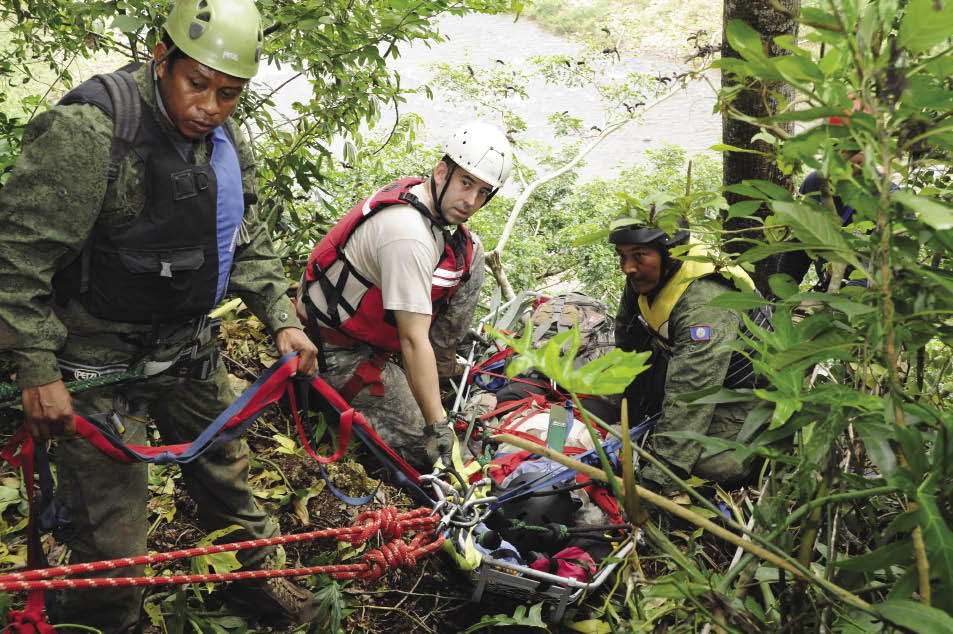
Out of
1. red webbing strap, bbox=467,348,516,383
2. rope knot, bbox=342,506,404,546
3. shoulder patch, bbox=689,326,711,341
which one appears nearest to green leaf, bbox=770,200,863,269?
rope knot, bbox=342,506,404,546

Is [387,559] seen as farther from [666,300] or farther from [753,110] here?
[753,110]

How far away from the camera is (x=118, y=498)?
215cm

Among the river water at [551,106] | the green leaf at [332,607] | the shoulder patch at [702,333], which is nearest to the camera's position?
the green leaf at [332,607]

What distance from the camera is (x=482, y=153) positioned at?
322cm

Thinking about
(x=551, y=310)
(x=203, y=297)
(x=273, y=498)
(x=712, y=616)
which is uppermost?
(x=203, y=297)

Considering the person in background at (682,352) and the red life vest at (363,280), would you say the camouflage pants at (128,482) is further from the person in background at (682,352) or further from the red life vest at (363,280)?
the person in background at (682,352)

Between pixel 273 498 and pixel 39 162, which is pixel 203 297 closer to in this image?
pixel 39 162

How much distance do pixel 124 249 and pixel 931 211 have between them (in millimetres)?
1995

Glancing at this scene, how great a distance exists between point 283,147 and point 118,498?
8.96 ft

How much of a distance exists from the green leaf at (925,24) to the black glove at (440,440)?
2.17 meters

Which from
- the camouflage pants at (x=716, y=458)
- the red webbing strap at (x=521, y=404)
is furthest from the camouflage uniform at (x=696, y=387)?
the red webbing strap at (x=521, y=404)

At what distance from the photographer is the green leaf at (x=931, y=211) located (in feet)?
2.27

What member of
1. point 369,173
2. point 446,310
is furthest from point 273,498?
point 369,173

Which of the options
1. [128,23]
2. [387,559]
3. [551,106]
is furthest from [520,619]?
[551,106]
